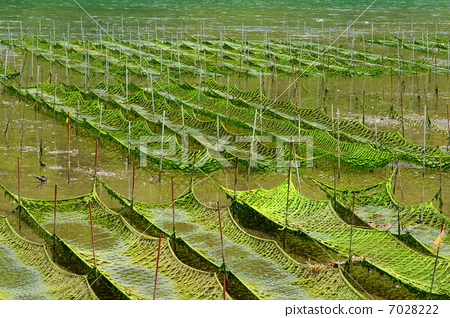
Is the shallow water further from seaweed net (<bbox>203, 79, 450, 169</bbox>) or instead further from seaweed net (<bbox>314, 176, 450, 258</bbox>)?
seaweed net (<bbox>314, 176, 450, 258</bbox>)

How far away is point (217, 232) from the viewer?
7.25 meters

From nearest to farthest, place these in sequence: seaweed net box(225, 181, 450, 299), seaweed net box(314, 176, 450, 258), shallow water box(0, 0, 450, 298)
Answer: seaweed net box(225, 181, 450, 299) < seaweed net box(314, 176, 450, 258) < shallow water box(0, 0, 450, 298)

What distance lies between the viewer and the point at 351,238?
6633mm

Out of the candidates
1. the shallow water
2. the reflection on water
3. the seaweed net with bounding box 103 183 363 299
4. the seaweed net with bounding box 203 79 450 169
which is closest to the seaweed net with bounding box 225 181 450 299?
the seaweed net with bounding box 103 183 363 299

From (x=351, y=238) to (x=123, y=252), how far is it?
197cm

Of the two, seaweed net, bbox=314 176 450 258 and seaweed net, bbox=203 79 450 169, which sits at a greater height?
seaweed net, bbox=203 79 450 169

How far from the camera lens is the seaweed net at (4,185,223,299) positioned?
594cm

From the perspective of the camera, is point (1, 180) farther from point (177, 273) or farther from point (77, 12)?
point (77, 12)

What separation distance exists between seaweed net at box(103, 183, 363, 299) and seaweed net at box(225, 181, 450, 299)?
386 mm

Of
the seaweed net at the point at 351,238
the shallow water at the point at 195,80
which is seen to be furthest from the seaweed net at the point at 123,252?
the seaweed net at the point at 351,238

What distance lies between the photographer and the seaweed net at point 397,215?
7.01 metres

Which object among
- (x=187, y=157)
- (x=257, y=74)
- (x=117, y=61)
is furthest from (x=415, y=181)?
(x=117, y=61)

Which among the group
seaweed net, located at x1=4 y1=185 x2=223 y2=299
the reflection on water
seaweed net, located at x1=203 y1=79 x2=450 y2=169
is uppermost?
seaweed net, located at x1=203 y1=79 x2=450 y2=169

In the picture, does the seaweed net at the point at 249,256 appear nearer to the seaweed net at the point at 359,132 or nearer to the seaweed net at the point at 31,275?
the seaweed net at the point at 31,275
